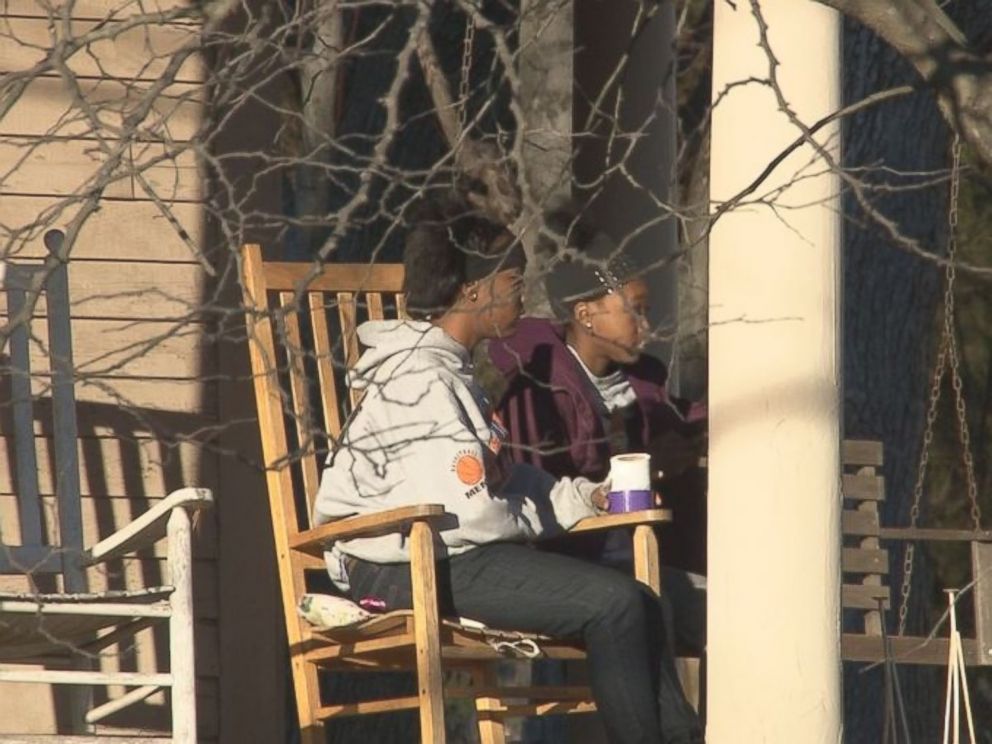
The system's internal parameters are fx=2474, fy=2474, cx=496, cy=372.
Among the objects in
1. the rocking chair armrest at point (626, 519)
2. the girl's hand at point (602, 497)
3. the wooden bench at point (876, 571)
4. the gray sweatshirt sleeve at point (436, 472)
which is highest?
the gray sweatshirt sleeve at point (436, 472)

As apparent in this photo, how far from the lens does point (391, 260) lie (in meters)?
6.20

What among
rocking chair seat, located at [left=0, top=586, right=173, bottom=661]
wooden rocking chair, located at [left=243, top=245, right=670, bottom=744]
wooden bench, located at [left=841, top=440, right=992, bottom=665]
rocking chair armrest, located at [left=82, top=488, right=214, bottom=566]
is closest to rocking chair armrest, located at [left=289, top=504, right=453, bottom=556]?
wooden rocking chair, located at [left=243, top=245, right=670, bottom=744]

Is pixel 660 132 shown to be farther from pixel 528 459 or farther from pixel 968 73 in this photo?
pixel 968 73

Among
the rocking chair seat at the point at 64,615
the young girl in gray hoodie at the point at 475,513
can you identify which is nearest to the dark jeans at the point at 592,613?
the young girl in gray hoodie at the point at 475,513

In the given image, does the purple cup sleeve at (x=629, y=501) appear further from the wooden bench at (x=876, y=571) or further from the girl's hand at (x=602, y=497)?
the wooden bench at (x=876, y=571)

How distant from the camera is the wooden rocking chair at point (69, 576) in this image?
165 inches

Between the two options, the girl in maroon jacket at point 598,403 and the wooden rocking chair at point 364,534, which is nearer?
the wooden rocking chair at point 364,534

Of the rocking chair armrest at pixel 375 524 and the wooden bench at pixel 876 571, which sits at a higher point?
the rocking chair armrest at pixel 375 524

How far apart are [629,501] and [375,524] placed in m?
0.54

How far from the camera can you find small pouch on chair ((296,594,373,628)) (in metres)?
4.45

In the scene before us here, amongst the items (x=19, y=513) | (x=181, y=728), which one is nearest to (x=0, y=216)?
(x=19, y=513)

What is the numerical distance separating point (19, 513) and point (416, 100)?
1.86 m

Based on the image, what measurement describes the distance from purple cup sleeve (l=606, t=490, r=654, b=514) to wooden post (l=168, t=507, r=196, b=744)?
815 mm

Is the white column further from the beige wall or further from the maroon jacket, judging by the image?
the beige wall
